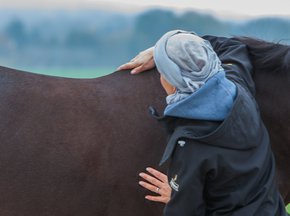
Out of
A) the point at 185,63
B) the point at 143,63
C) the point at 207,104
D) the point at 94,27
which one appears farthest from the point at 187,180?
the point at 94,27

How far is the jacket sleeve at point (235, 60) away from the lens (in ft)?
7.25

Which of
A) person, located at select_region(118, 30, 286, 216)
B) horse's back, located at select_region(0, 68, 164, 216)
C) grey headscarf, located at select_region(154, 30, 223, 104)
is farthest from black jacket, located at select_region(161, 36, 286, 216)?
horse's back, located at select_region(0, 68, 164, 216)

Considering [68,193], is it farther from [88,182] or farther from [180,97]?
[180,97]

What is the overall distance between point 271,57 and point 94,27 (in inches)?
162

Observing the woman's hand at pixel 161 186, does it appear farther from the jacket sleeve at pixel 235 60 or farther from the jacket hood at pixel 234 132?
the jacket sleeve at pixel 235 60

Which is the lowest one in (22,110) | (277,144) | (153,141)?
(277,144)

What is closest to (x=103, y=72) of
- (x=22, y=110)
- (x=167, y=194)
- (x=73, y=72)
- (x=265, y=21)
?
(x=73, y=72)

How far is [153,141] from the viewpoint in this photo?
95.9 inches

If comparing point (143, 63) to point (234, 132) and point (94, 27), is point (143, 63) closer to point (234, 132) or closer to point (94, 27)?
point (234, 132)

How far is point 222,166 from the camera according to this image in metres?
1.76

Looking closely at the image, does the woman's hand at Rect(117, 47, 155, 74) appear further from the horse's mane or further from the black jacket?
the black jacket

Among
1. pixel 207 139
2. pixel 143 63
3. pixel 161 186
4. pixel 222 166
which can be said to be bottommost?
pixel 161 186

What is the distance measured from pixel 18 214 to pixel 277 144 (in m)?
1.17

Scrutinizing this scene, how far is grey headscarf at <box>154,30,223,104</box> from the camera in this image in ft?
5.69
